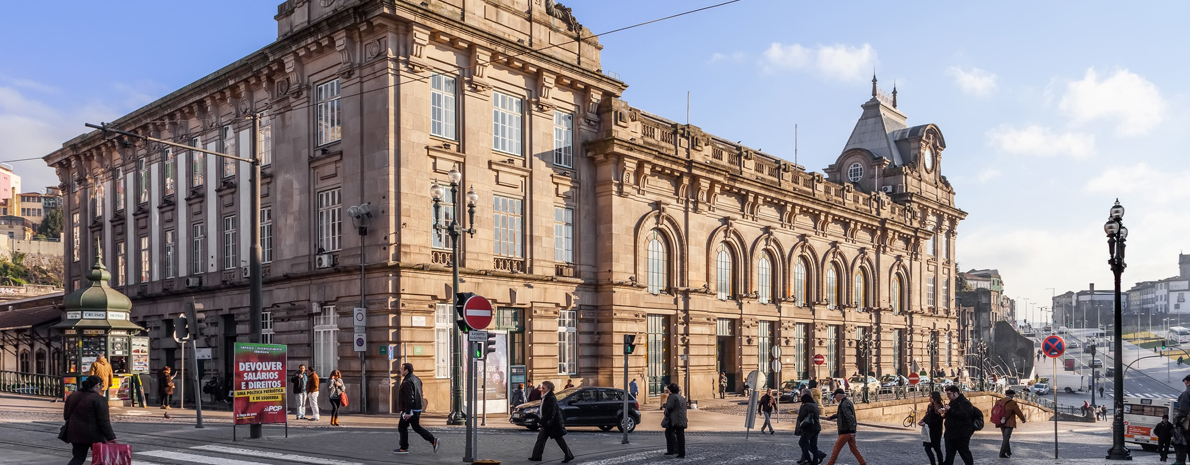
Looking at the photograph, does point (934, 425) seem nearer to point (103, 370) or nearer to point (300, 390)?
point (300, 390)

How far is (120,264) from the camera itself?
1783 inches

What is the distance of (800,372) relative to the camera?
52406 mm

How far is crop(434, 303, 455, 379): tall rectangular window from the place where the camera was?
1228 inches

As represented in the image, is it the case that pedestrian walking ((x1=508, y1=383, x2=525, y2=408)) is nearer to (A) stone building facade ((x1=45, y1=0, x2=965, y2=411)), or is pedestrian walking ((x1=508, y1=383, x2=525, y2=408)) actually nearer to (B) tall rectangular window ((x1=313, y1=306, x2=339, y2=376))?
(A) stone building facade ((x1=45, y1=0, x2=965, y2=411))

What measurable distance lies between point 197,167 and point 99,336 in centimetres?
1228

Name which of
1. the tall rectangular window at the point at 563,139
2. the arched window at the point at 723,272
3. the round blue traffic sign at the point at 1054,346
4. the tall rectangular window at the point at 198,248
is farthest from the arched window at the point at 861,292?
the tall rectangular window at the point at 198,248

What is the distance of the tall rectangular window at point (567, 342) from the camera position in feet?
119

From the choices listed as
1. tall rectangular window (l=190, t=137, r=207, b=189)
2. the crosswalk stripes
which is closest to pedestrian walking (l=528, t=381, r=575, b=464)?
the crosswalk stripes

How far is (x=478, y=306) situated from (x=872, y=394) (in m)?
33.1

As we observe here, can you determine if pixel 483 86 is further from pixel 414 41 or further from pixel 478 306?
pixel 478 306

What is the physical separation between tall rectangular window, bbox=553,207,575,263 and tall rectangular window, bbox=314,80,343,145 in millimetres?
8736

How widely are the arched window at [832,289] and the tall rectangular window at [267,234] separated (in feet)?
107

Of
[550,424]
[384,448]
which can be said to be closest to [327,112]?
[384,448]

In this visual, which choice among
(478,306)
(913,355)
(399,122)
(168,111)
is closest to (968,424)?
(478,306)
